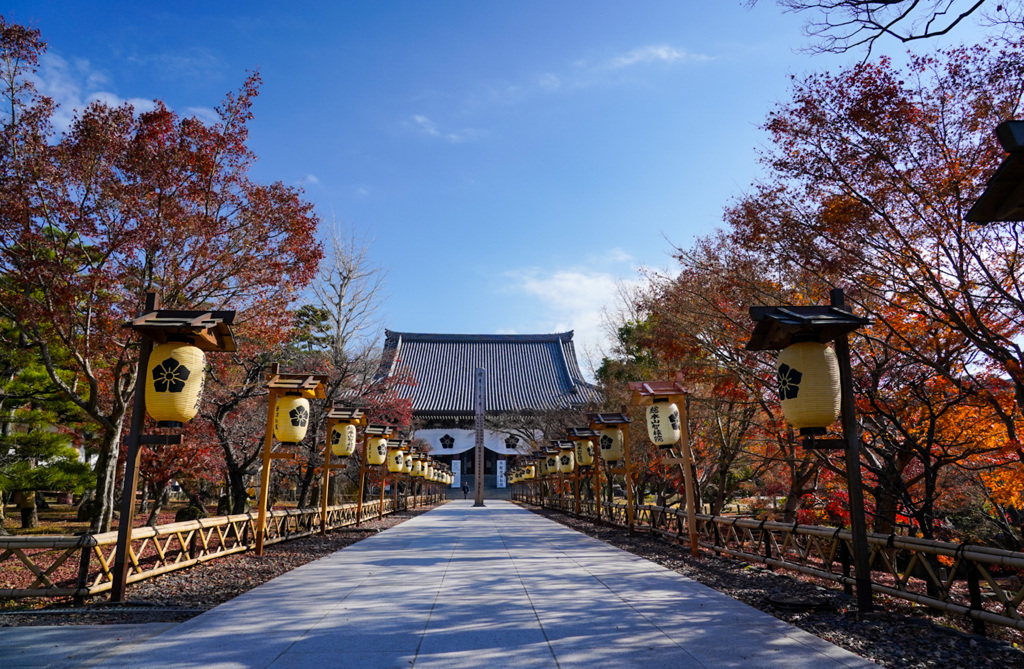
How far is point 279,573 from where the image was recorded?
368 inches

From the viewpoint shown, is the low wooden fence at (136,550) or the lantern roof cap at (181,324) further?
the lantern roof cap at (181,324)

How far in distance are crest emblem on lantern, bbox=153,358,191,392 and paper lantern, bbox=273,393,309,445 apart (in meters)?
4.51

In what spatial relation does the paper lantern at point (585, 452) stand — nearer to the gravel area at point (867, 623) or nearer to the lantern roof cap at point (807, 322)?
the gravel area at point (867, 623)

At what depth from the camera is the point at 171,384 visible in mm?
7344

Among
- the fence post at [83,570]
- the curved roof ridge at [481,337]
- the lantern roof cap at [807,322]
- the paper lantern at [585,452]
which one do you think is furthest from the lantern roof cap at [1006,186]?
the curved roof ridge at [481,337]

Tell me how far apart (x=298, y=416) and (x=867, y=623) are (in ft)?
32.3

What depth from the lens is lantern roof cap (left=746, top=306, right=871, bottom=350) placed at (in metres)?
6.67

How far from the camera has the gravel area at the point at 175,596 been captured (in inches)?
247

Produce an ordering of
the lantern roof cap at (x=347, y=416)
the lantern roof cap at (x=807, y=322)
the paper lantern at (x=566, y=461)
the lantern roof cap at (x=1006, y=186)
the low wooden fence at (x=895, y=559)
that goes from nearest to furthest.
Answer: the lantern roof cap at (x=1006, y=186)
the low wooden fence at (x=895, y=559)
the lantern roof cap at (x=807, y=322)
the lantern roof cap at (x=347, y=416)
the paper lantern at (x=566, y=461)

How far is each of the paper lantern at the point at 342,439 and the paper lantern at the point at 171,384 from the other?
8557mm

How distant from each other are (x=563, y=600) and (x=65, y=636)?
16.7 ft

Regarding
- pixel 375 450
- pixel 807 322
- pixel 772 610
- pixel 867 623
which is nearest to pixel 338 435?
pixel 375 450

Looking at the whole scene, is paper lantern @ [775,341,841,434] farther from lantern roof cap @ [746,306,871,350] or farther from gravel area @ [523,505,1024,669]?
gravel area @ [523,505,1024,669]

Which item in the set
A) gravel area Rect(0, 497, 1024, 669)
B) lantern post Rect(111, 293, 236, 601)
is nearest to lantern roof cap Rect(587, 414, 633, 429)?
gravel area Rect(0, 497, 1024, 669)
